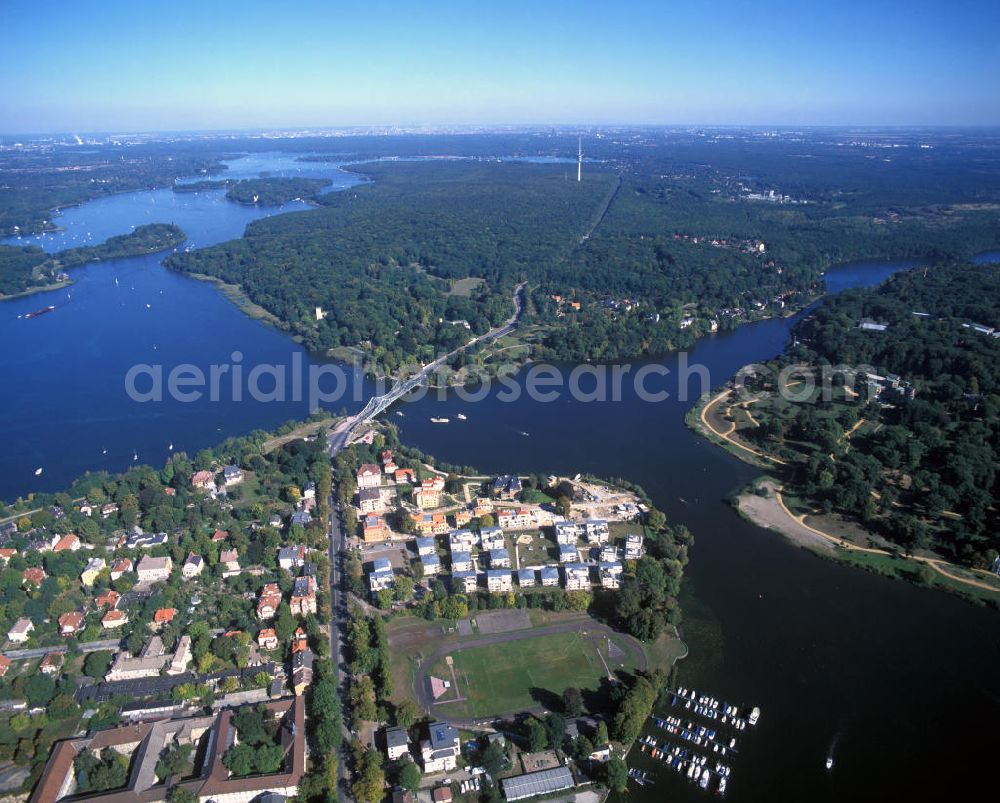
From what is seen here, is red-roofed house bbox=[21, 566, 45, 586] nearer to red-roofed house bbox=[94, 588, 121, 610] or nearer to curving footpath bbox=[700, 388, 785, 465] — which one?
red-roofed house bbox=[94, 588, 121, 610]

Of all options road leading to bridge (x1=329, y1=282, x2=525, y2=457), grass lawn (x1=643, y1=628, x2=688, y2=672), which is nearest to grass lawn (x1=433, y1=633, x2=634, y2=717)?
grass lawn (x1=643, y1=628, x2=688, y2=672)

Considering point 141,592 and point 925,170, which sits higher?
point 925,170

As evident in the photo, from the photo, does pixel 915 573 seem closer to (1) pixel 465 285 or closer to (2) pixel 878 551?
(2) pixel 878 551

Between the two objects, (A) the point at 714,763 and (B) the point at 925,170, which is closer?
(A) the point at 714,763

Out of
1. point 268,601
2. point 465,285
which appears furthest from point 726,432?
point 465,285

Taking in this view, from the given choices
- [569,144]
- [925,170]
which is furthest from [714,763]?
[569,144]

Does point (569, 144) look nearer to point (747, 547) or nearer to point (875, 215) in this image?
point (875, 215)

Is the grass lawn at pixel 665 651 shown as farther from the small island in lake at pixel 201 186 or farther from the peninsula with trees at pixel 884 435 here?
the small island in lake at pixel 201 186
